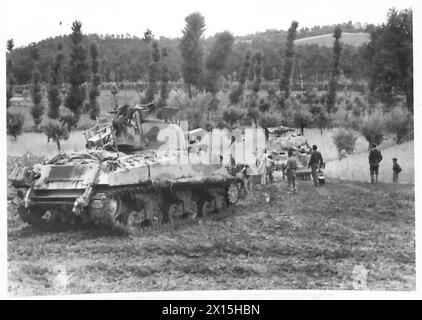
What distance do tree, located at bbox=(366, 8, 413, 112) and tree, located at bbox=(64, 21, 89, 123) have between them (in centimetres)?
427

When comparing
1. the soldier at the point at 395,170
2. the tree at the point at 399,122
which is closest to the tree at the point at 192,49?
the tree at the point at 399,122

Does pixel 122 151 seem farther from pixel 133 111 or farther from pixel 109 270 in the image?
pixel 109 270

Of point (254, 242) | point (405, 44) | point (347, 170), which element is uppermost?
point (405, 44)

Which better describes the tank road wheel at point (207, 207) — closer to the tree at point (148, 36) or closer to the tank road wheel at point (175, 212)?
the tank road wheel at point (175, 212)

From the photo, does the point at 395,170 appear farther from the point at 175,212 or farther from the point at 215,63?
the point at 175,212

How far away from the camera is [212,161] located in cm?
1020

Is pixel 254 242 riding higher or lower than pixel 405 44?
lower

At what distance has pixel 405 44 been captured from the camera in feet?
32.5

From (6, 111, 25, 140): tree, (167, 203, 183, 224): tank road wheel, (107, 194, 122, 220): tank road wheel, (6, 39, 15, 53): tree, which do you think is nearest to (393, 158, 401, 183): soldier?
(167, 203, 183, 224): tank road wheel

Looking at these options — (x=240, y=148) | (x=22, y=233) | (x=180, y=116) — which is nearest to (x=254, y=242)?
(x=240, y=148)

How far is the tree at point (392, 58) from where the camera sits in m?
9.89

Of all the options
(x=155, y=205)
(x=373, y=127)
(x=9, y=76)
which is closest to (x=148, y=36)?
(x=9, y=76)

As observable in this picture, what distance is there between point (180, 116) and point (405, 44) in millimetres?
3422

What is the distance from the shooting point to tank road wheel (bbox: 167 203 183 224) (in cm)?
984
